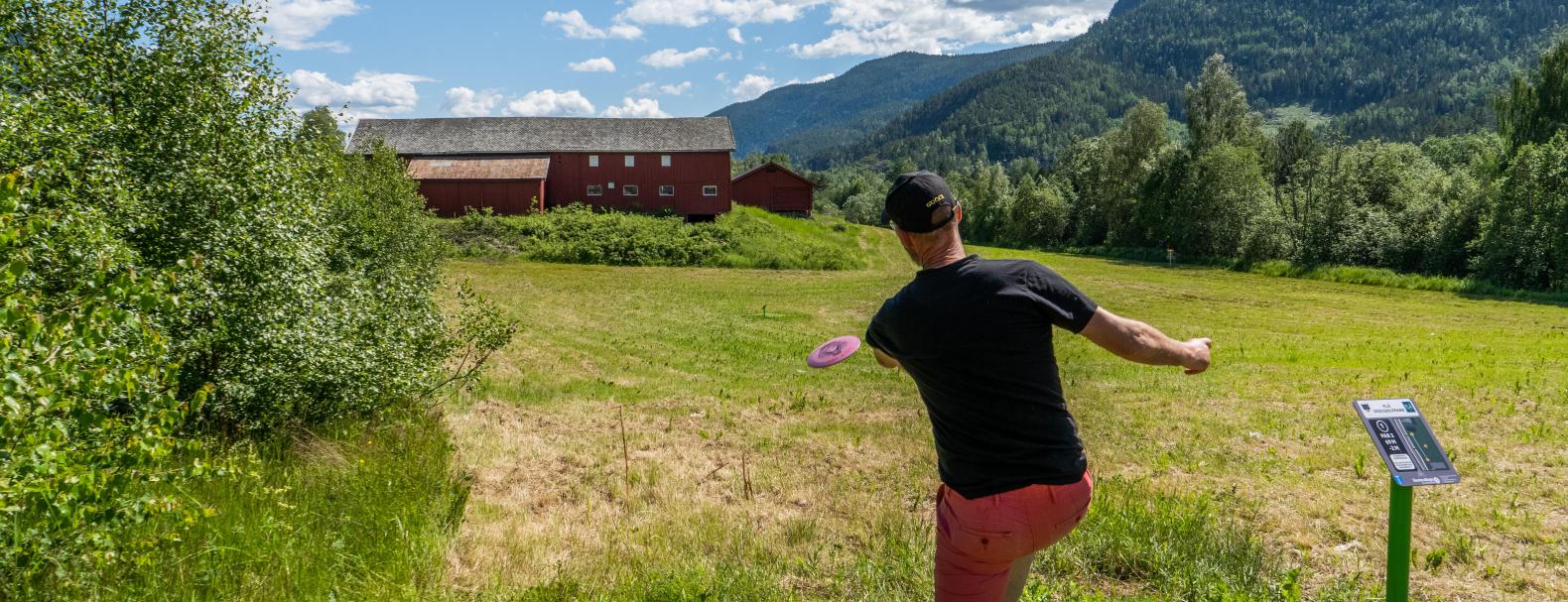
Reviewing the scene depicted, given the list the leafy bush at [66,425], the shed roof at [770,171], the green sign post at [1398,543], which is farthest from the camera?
the shed roof at [770,171]

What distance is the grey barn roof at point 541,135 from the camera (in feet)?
189

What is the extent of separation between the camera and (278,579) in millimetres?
5027

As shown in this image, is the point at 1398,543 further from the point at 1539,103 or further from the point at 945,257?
the point at 1539,103

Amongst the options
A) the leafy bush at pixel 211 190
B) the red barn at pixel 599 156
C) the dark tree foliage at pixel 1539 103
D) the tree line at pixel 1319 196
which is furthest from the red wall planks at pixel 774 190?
the leafy bush at pixel 211 190

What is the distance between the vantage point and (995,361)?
323cm

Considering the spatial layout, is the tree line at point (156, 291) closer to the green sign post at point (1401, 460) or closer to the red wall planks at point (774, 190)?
the green sign post at point (1401, 460)

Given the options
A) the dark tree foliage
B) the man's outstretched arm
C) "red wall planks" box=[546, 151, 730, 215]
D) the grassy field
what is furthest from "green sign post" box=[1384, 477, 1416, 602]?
"red wall planks" box=[546, 151, 730, 215]

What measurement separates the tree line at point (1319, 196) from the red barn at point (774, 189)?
25946mm

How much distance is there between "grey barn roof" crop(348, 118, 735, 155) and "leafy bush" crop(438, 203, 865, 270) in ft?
24.1

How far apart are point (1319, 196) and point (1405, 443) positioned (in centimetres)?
5299

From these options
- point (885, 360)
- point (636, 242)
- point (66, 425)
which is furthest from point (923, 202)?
point (636, 242)

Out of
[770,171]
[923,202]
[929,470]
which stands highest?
[770,171]

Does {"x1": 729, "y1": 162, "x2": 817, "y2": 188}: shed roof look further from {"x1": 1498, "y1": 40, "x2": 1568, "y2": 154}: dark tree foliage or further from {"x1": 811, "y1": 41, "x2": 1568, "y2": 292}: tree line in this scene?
{"x1": 1498, "y1": 40, "x2": 1568, "y2": 154}: dark tree foliage

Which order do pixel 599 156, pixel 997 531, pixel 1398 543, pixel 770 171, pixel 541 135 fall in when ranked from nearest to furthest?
1. pixel 997 531
2. pixel 1398 543
3. pixel 599 156
4. pixel 541 135
5. pixel 770 171
